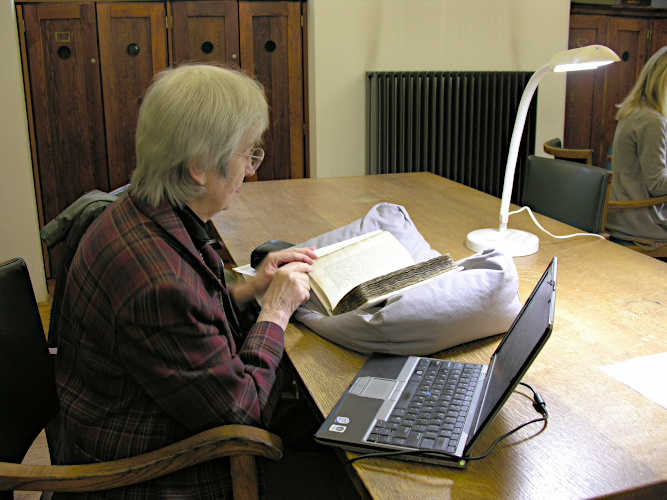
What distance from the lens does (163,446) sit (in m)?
1.03

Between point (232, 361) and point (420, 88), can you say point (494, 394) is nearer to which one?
point (232, 361)

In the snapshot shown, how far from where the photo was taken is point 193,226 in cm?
114

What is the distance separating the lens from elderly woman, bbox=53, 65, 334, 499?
0.97m

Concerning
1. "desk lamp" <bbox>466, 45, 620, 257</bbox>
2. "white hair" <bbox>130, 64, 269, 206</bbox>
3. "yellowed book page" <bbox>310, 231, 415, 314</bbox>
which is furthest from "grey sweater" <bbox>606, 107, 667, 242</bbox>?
"white hair" <bbox>130, 64, 269, 206</bbox>

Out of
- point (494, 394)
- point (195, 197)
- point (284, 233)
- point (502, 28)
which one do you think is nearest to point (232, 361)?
point (195, 197)

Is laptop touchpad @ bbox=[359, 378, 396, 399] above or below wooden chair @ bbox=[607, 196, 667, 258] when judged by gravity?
above

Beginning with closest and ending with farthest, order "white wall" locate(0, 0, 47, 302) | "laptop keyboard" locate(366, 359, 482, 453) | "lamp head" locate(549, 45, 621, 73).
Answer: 1. "laptop keyboard" locate(366, 359, 482, 453)
2. "lamp head" locate(549, 45, 621, 73)
3. "white wall" locate(0, 0, 47, 302)

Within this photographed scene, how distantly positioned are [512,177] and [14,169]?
2.95m

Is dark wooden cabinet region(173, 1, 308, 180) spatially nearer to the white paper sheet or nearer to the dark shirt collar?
the dark shirt collar

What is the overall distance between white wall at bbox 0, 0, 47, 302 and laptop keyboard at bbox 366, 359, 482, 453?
127 inches

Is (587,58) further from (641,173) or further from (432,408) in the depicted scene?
(641,173)

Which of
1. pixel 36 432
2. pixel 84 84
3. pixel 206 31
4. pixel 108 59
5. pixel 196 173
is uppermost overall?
pixel 206 31

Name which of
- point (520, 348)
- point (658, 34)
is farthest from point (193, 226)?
point (658, 34)

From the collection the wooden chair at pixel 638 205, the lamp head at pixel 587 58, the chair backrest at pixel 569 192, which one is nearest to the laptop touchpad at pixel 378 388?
the lamp head at pixel 587 58
